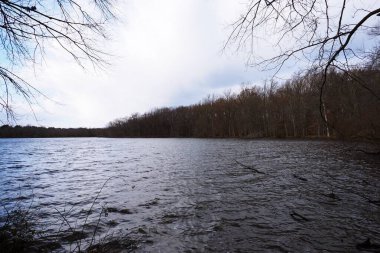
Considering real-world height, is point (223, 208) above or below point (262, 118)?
below

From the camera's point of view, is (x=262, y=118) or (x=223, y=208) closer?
(x=223, y=208)

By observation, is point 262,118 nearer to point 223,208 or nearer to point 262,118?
point 262,118

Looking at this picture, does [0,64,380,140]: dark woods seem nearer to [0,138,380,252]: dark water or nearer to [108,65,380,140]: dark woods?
[108,65,380,140]: dark woods

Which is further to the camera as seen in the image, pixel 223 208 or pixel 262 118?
pixel 262 118

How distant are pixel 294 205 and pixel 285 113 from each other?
66373mm

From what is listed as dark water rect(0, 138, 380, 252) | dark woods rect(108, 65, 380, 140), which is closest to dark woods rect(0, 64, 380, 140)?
dark woods rect(108, 65, 380, 140)

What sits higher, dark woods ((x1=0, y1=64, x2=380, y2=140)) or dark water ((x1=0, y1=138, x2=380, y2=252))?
dark woods ((x1=0, y1=64, x2=380, y2=140))

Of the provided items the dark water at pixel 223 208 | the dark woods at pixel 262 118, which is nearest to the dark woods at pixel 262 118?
the dark woods at pixel 262 118

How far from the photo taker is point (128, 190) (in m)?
13.7

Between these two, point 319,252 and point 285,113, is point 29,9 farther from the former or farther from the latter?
point 285,113

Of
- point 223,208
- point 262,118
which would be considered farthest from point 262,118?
point 223,208

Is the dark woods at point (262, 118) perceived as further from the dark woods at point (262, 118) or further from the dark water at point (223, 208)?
the dark water at point (223, 208)

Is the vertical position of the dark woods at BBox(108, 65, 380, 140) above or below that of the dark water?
above

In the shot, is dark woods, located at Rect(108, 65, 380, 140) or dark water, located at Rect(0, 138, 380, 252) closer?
dark water, located at Rect(0, 138, 380, 252)
